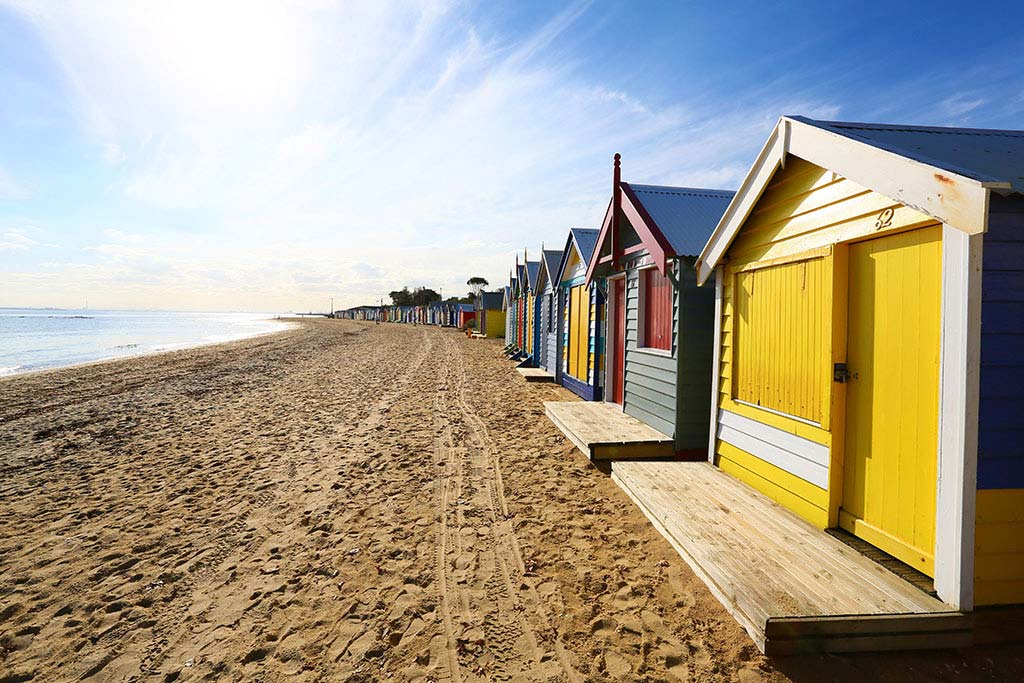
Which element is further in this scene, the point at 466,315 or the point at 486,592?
the point at 466,315

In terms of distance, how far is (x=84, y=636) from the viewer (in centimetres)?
324

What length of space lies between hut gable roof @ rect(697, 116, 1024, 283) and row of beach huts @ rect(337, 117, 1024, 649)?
0.05ft

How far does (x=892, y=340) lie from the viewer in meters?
3.44

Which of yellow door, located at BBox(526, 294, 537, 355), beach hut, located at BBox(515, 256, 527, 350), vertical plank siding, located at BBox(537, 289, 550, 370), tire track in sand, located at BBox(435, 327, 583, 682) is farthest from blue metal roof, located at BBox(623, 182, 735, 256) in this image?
beach hut, located at BBox(515, 256, 527, 350)

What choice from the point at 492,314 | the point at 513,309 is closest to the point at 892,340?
the point at 513,309

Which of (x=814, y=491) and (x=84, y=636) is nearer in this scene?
(x=84, y=636)

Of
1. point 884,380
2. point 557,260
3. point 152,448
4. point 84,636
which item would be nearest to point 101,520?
point 84,636

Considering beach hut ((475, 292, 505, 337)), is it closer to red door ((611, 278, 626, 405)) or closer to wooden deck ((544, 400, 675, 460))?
red door ((611, 278, 626, 405))

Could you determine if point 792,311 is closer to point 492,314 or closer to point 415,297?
point 492,314

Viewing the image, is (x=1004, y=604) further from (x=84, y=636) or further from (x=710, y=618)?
(x=84, y=636)

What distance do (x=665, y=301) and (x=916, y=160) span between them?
4.30 meters

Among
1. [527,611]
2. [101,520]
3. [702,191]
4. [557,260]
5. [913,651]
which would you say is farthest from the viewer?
[557,260]

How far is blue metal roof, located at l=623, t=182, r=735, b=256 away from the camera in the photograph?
22.2ft

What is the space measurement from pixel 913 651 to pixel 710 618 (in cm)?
108
